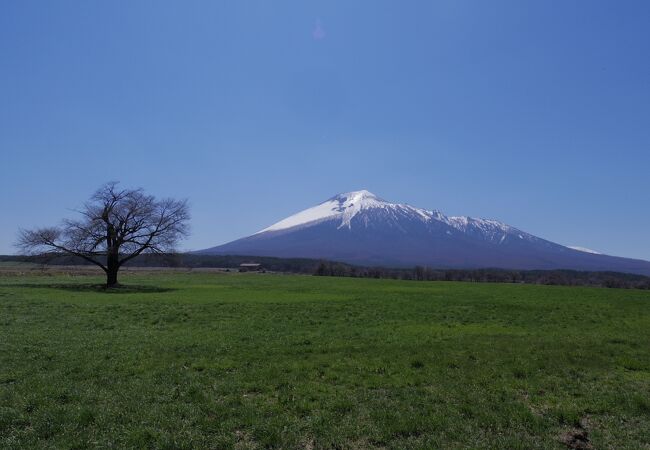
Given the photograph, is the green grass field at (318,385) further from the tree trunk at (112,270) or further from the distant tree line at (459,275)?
the distant tree line at (459,275)

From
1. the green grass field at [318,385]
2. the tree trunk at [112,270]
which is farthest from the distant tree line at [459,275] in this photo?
the green grass field at [318,385]

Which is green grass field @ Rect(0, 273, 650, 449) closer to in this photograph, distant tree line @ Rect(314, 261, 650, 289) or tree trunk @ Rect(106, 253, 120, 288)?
tree trunk @ Rect(106, 253, 120, 288)

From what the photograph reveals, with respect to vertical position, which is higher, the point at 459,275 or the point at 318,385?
the point at 318,385

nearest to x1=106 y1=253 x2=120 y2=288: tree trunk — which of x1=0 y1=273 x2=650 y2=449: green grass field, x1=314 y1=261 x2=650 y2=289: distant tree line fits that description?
x1=0 y1=273 x2=650 y2=449: green grass field

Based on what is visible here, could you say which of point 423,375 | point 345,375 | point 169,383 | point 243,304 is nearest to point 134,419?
point 169,383

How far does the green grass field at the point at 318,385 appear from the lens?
281 inches

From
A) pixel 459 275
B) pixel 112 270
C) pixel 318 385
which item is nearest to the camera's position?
pixel 318 385

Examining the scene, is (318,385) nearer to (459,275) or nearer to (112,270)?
(112,270)

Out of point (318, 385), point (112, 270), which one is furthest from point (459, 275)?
point (318, 385)

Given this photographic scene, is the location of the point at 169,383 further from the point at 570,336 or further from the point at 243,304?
the point at 243,304

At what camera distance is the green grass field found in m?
7.13

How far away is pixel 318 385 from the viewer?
985 cm

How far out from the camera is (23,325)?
17.8 m

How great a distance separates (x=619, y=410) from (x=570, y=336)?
9.61 meters
